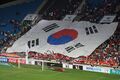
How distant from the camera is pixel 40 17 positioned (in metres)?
47.2

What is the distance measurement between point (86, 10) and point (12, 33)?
11386 millimetres

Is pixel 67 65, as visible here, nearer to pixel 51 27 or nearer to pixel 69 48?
pixel 69 48

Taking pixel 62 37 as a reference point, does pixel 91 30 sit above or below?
above

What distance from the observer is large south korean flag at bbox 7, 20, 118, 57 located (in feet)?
125

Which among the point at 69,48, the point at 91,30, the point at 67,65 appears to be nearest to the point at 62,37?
the point at 69,48

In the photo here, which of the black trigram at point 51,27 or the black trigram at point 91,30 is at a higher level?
the black trigram at point 51,27

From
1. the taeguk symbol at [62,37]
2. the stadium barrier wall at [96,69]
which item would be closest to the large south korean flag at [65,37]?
the taeguk symbol at [62,37]

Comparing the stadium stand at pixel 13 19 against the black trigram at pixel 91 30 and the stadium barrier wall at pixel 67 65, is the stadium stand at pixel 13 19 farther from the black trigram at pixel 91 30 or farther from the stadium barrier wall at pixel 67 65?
the stadium barrier wall at pixel 67 65

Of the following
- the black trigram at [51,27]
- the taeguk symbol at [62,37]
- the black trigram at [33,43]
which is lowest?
the black trigram at [33,43]

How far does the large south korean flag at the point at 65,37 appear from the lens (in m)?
Answer: 38.2

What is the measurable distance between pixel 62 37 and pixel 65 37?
43 cm

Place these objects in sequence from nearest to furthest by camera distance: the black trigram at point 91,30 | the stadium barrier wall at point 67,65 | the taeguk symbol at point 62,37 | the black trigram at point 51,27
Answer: the stadium barrier wall at point 67,65 → the black trigram at point 91,30 → the taeguk symbol at point 62,37 → the black trigram at point 51,27

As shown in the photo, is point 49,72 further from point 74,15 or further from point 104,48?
point 74,15

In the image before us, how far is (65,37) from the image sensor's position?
A: 42.1 meters
